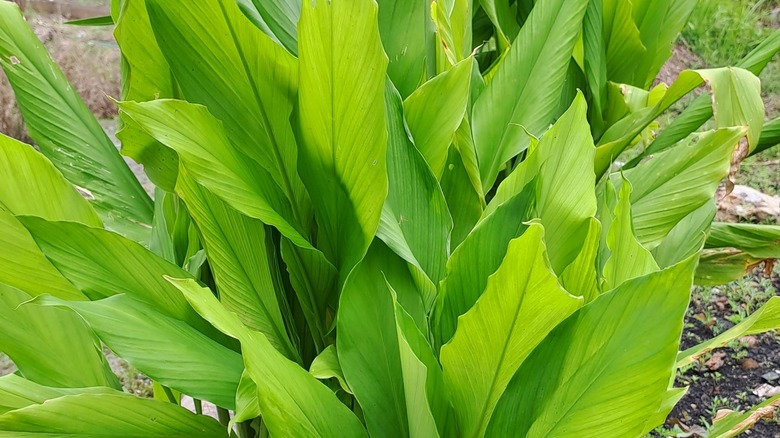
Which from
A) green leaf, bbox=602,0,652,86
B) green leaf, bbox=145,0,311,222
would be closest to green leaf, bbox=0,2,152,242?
green leaf, bbox=145,0,311,222

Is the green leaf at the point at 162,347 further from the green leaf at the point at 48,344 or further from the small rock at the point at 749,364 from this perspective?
the small rock at the point at 749,364

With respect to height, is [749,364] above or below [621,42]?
below

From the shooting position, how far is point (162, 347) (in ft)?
1.99

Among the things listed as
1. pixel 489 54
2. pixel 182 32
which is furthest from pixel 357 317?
pixel 489 54

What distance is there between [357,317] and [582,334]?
22 centimetres

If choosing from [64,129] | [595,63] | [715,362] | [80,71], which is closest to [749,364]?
[715,362]

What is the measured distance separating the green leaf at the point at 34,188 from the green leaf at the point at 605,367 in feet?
1.63

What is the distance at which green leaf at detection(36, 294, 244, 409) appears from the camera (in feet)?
1.89

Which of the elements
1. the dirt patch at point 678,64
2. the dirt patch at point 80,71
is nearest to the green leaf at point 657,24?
the dirt patch at point 80,71

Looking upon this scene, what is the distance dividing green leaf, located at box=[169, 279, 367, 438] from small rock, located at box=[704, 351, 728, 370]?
5.27 ft

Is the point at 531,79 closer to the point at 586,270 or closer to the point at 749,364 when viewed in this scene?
the point at 586,270

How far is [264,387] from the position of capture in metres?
0.50

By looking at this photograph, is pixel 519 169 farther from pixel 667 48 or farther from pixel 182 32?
pixel 667 48

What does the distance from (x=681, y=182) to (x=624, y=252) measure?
12.0 inches
